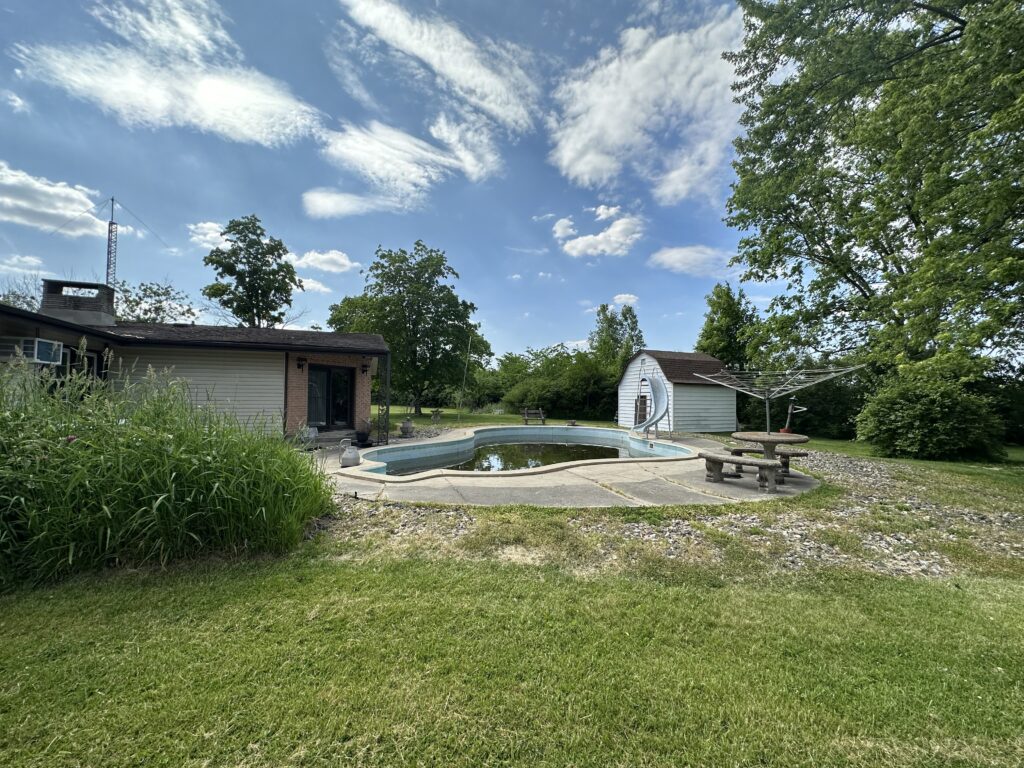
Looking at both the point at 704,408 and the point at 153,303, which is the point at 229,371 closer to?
the point at 704,408

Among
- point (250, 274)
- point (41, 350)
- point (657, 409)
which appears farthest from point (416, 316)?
point (41, 350)

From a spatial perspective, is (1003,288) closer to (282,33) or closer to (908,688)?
(908,688)

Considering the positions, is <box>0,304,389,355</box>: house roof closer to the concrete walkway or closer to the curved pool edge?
the curved pool edge

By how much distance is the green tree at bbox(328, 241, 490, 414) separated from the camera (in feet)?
74.1

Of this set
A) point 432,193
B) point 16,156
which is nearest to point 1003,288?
point 432,193

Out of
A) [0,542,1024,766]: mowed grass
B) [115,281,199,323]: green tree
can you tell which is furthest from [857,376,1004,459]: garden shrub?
[115,281,199,323]: green tree

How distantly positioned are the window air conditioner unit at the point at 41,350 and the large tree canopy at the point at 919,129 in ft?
49.7

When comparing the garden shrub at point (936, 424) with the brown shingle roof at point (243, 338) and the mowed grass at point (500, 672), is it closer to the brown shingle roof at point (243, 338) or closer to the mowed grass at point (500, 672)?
the mowed grass at point (500, 672)

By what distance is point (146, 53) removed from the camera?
782 centimetres

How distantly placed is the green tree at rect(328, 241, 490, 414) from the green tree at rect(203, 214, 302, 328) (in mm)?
4229

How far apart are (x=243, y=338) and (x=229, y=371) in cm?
102

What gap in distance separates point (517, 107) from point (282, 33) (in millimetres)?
6150

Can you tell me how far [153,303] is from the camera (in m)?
26.9

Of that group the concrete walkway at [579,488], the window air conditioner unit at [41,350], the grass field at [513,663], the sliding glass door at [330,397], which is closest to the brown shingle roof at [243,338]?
the sliding glass door at [330,397]
